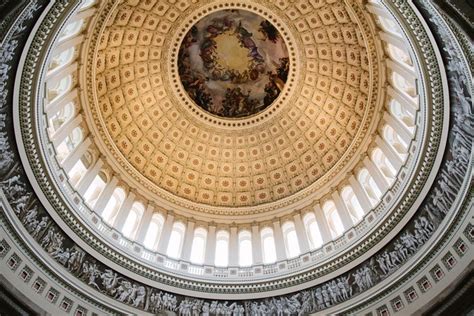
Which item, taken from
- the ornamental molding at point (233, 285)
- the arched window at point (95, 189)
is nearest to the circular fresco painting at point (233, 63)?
the arched window at point (95, 189)

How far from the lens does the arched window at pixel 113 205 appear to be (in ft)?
78.8

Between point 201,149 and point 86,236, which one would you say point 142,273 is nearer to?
point 86,236

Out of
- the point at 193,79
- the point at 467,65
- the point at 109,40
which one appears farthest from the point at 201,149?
the point at 467,65

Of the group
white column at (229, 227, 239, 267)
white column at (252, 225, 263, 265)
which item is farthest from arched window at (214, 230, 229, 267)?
white column at (252, 225, 263, 265)

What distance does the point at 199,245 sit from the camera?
26469 millimetres

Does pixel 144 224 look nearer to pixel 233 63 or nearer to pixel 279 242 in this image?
pixel 279 242

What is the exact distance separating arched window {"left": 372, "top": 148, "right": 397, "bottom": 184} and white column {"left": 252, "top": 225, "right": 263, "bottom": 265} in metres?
7.84

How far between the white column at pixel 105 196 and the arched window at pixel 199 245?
5.41 m

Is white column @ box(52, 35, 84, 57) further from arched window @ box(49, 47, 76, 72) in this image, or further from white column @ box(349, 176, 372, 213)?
white column @ box(349, 176, 372, 213)

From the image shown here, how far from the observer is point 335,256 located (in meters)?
21.3

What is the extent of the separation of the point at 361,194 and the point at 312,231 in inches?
140

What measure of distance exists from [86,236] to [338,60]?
1757 centimetres

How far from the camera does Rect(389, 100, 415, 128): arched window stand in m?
22.2

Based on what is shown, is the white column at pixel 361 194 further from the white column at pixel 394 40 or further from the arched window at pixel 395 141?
the white column at pixel 394 40
